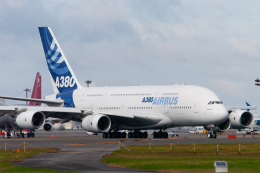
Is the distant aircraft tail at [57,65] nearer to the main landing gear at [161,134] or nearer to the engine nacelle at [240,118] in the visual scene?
the main landing gear at [161,134]

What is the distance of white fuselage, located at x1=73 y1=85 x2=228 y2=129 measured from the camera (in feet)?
199

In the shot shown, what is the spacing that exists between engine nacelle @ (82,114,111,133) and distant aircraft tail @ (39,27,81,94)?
11637mm

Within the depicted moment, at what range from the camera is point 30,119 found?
5912 cm

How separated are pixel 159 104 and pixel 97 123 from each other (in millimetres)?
7715

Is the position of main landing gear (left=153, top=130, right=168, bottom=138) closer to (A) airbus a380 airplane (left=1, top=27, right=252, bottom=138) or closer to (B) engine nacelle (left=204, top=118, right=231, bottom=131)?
(A) airbus a380 airplane (left=1, top=27, right=252, bottom=138)

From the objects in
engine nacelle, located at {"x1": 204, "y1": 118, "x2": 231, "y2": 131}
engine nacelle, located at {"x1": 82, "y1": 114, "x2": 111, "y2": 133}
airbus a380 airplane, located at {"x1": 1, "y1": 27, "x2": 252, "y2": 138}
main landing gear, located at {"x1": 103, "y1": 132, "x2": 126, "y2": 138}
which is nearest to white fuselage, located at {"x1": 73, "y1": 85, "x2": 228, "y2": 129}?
airbus a380 airplane, located at {"x1": 1, "y1": 27, "x2": 252, "y2": 138}

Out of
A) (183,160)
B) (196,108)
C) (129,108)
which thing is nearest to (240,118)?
(196,108)

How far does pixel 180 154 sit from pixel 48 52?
1649 inches

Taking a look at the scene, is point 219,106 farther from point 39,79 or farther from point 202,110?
point 39,79

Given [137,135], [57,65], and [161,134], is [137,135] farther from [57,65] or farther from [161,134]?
[57,65]

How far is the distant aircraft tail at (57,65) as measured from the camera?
74.5m

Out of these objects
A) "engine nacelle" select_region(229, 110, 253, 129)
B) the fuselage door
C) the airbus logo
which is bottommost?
"engine nacelle" select_region(229, 110, 253, 129)

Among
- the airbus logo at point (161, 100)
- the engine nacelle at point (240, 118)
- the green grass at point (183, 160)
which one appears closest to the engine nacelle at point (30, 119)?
the airbus logo at point (161, 100)

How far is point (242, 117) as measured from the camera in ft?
221
